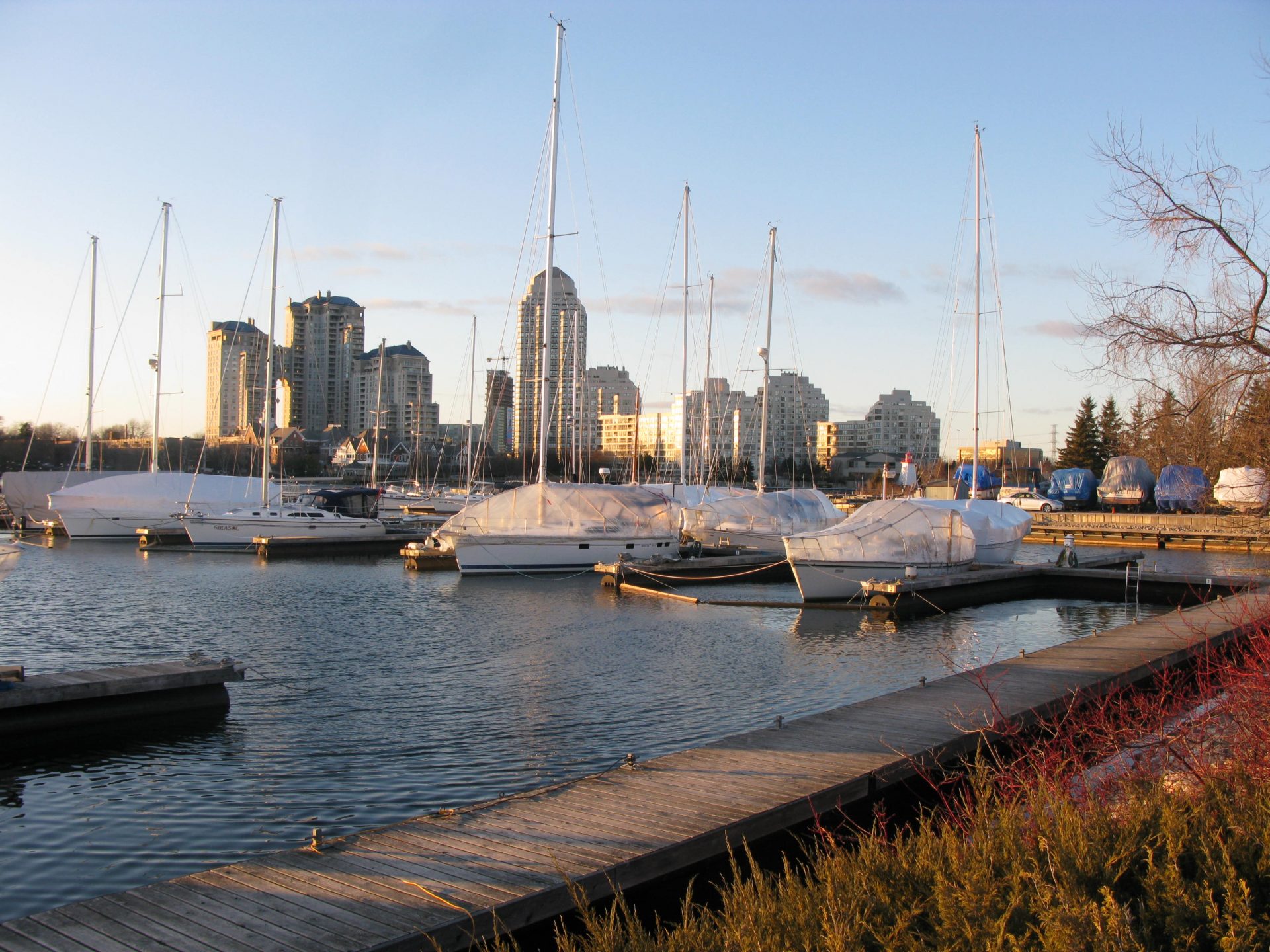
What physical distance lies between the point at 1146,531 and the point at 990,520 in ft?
76.8

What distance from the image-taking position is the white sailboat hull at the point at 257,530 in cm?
4222

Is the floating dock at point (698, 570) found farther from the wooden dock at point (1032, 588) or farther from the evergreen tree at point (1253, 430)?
the evergreen tree at point (1253, 430)

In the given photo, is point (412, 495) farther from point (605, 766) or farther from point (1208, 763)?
point (1208, 763)

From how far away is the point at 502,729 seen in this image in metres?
13.7

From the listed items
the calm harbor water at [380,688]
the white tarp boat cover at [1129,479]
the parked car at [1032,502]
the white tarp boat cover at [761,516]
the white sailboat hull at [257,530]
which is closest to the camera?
the calm harbor water at [380,688]

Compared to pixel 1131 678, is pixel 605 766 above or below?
Answer: below

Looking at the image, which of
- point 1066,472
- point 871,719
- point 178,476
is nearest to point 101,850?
point 871,719

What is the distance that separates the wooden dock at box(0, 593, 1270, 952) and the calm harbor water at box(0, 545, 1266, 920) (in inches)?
94.4

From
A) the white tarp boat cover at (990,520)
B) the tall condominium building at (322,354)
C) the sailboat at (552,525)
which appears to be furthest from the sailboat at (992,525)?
the tall condominium building at (322,354)

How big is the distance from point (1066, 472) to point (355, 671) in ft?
206

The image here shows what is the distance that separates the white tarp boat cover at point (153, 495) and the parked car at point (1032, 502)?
42.8 metres

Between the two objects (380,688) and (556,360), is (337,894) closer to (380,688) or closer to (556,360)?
(380,688)

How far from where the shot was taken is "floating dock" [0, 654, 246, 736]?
40.6 feet

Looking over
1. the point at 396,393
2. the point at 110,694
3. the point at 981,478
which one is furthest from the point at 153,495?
the point at 396,393
